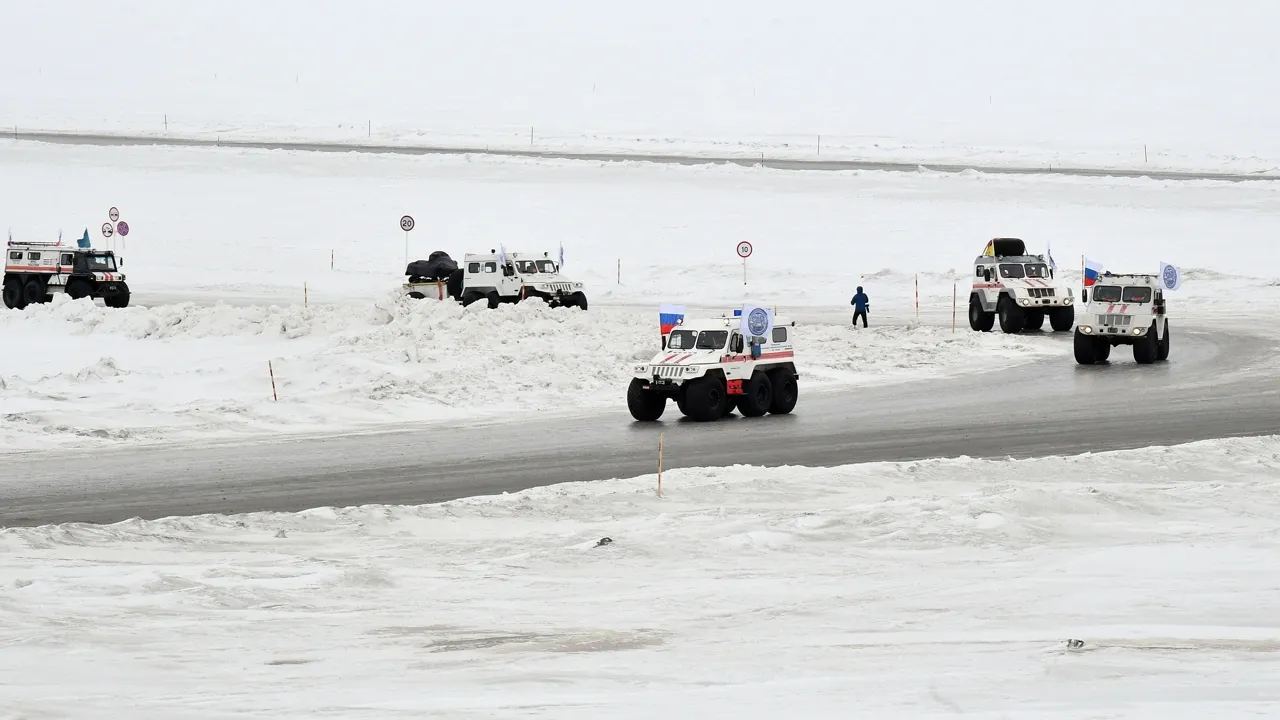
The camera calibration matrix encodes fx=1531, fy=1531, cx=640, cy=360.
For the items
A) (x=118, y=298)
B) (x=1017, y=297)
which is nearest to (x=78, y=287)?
(x=118, y=298)

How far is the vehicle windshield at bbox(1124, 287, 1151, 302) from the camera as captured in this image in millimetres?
32094

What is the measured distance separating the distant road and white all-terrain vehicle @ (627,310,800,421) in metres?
47.2

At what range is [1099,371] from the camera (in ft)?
101

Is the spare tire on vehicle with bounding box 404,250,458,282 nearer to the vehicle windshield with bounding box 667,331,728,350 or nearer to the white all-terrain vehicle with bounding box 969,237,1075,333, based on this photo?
the white all-terrain vehicle with bounding box 969,237,1075,333

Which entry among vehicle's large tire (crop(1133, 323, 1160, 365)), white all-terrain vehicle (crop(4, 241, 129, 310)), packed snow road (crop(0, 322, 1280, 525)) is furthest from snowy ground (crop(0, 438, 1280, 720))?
white all-terrain vehicle (crop(4, 241, 129, 310))

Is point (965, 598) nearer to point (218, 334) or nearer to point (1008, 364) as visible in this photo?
point (1008, 364)

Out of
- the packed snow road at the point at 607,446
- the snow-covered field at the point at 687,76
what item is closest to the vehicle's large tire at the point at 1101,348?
the packed snow road at the point at 607,446

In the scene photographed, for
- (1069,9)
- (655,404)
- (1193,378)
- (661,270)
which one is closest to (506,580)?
(655,404)

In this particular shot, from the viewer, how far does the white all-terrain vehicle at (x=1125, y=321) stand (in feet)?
104

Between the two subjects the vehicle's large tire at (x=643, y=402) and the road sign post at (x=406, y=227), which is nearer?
the vehicle's large tire at (x=643, y=402)

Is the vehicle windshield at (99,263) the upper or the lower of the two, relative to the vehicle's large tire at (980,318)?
upper

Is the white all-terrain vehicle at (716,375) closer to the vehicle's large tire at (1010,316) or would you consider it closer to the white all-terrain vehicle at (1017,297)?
the vehicle's large tire at (1010,316)

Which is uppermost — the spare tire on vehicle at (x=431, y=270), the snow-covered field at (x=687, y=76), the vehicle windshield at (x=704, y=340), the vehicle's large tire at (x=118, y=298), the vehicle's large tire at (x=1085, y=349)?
the snow-covered field at (x=687, y=76)

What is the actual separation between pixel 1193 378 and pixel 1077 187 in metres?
38.3
